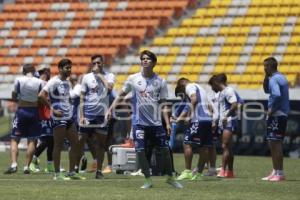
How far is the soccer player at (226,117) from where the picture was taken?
18.1 meters

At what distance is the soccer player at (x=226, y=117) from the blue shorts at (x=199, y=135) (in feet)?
1.25

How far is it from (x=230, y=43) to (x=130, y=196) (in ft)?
77.5

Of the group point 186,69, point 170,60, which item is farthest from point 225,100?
point 170,60

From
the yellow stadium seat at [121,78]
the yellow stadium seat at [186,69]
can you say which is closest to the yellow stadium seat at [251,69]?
the yellow stadium seat at [186,69]

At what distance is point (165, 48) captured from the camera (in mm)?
37250

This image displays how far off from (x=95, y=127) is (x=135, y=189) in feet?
11.5

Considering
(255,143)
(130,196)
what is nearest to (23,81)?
(130,196)

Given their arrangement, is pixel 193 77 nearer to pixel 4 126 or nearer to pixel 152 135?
pixel 4 126

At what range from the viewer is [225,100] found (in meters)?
18.5

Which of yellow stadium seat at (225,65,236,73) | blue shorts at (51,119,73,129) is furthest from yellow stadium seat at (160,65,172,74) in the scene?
blue shorts at (51,119,73,129)

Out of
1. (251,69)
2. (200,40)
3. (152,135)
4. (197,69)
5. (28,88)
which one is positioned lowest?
(152,135)

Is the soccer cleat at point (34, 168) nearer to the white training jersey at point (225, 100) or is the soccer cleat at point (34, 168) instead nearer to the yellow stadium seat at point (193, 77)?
the white training jersey at point (225, 100)

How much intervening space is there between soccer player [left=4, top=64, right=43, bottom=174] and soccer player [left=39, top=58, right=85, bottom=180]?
1.88m

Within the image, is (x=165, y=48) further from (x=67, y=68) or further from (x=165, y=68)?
(x=67, y=68)
